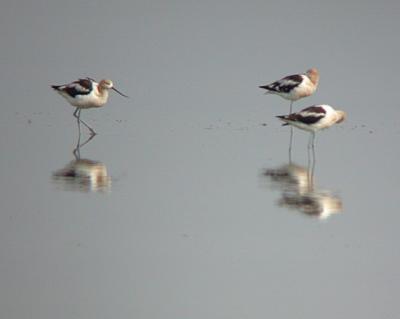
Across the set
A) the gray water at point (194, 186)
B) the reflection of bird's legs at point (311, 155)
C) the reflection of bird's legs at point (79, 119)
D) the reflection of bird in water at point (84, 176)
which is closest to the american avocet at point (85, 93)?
the reflection of bird's legs at point (79, 119)

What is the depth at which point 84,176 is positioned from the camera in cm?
1373

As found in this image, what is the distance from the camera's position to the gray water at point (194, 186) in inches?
360

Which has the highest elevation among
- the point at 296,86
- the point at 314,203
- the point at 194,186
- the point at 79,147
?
the point at 296,86

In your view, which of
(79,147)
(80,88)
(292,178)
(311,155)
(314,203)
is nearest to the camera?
(314,203)

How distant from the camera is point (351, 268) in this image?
32.8 ft

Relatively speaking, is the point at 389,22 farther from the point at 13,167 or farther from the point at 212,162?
the point at 13,167

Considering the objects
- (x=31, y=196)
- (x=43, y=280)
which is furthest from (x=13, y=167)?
(x=43, y=280)

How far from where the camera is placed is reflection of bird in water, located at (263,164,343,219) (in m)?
12.4

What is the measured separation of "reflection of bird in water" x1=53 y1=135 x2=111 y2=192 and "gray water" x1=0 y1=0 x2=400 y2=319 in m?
0.04

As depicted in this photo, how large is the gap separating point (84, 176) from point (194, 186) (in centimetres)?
143

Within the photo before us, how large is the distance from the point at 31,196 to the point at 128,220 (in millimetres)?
1479

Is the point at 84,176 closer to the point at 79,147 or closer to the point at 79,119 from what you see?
the point at 79,147

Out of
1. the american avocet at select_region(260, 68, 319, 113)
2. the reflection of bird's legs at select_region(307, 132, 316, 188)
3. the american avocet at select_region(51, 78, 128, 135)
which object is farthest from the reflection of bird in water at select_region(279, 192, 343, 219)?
the american avocet at select_region(260, 68, 319, 113)

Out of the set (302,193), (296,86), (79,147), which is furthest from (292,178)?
(296,86)
